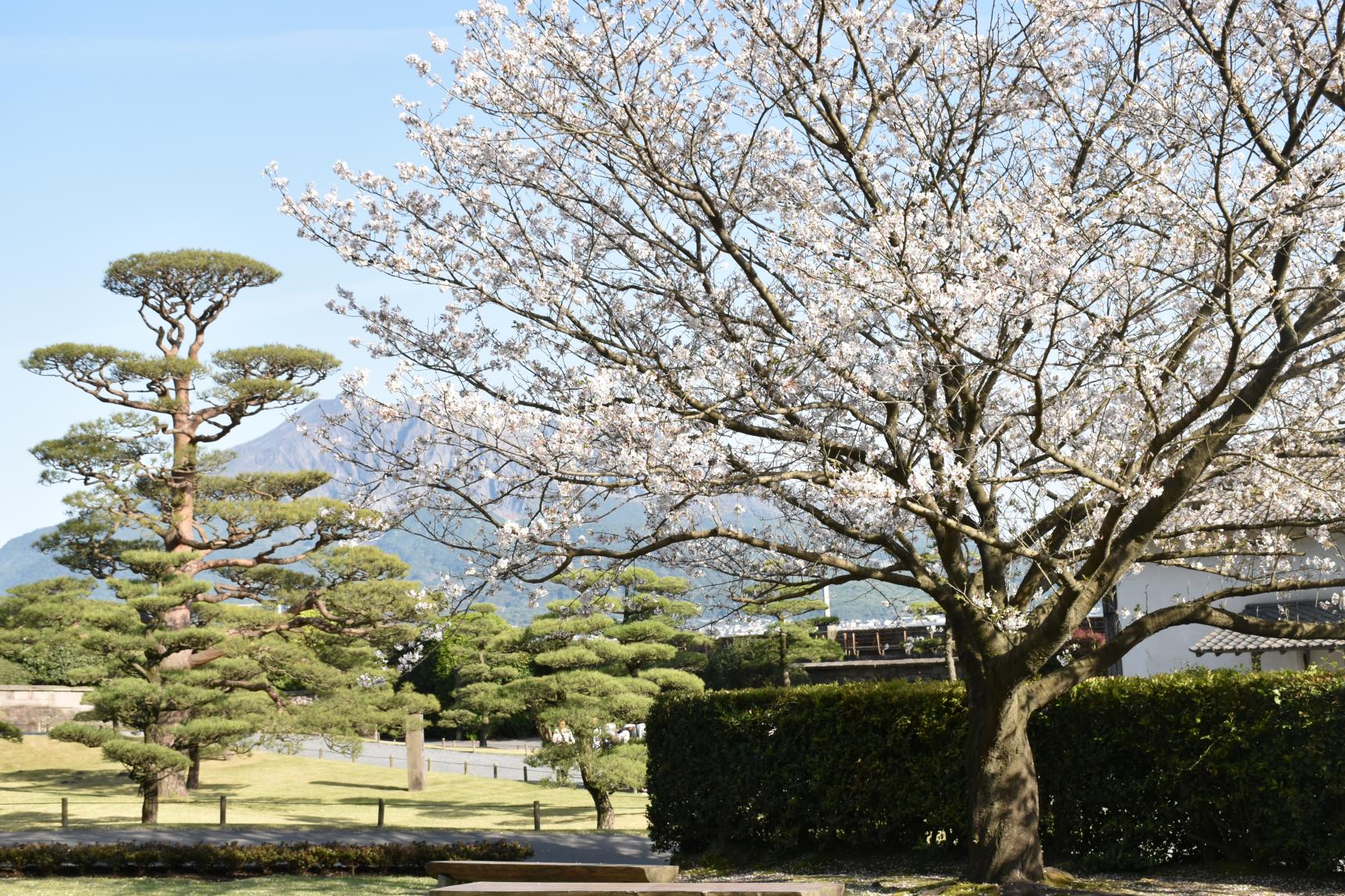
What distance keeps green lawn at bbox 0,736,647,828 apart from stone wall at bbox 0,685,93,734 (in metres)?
1.52

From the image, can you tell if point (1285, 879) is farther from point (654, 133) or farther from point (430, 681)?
point (430, 681)

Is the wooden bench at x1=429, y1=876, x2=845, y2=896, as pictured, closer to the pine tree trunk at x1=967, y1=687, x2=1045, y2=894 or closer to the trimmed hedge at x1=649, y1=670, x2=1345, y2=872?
the pine tree trunk at x1=967, y1=687, x2=1045, y2=894

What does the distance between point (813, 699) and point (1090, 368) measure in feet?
14.5

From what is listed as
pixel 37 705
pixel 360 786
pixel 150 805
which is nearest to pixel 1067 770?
pixel 150 805

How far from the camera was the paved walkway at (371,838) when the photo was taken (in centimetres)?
1237

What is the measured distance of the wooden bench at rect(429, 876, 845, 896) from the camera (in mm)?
4625

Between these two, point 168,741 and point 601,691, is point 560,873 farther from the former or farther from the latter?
point 168,741

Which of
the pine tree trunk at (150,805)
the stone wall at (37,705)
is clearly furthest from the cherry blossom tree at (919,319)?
the stone wall at (37,705)

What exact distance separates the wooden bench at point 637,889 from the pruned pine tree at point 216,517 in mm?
14741

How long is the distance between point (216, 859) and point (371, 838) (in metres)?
3.27

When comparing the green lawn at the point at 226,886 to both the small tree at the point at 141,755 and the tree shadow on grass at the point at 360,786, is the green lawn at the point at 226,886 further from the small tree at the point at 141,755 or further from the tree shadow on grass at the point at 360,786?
the tree shadow on grass at the point at 360,786

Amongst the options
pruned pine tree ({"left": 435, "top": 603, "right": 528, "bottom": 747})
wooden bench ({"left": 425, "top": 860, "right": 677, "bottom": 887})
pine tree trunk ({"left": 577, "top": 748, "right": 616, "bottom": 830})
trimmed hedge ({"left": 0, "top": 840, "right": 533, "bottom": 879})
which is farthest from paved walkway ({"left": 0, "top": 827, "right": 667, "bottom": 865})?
wooden bench ({"left": 425, "top": 860, "right": 677, "bottom": 887})

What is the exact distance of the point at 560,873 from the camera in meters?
5.64

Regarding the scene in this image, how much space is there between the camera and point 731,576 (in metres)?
8.30
